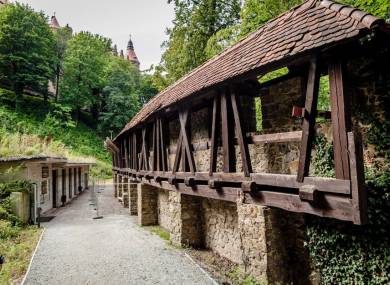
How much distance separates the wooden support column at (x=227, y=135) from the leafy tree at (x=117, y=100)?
34569 millimetres

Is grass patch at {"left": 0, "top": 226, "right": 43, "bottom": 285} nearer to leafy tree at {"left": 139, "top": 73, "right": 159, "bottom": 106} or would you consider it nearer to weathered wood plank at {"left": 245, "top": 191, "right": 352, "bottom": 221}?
weathered wood plank at {"left": 245, "top": 191, "right": 352, "bottom": 221}

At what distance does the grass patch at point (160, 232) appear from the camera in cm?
966

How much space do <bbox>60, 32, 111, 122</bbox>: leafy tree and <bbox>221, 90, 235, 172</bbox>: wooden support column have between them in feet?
116

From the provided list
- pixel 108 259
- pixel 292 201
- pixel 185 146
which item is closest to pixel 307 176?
pixel 292 201

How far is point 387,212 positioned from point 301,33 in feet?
8.44

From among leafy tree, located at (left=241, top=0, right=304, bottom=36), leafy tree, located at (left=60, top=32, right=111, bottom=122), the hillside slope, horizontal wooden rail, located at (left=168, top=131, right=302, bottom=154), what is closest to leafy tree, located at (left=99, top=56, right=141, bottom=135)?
leafy tree, located at (left=60, top=32, right=111, bottom=122)

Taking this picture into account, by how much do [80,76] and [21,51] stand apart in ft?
25.5

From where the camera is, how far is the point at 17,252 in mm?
8102

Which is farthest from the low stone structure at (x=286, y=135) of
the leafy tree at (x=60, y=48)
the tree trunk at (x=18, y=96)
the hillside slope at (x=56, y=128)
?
the leafy tree at (x=60, y=48)

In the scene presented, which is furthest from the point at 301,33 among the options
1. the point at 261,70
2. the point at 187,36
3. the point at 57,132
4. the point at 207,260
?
the point at 57,132

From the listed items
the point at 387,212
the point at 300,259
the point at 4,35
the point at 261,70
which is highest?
the point at 4,35

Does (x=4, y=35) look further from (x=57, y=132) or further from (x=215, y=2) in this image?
(x=215, y=2)

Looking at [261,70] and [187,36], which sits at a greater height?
[187,36]

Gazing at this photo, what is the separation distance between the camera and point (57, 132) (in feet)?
104
